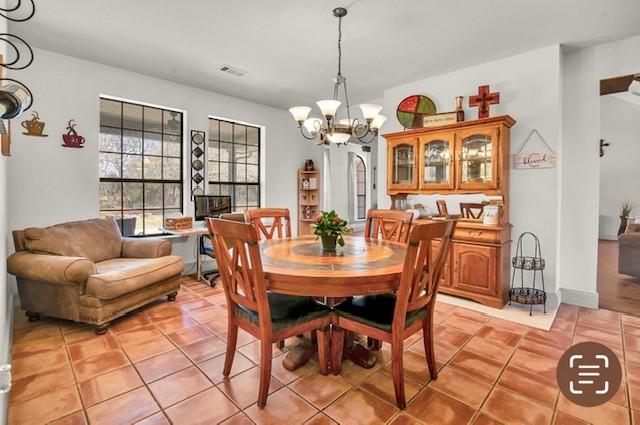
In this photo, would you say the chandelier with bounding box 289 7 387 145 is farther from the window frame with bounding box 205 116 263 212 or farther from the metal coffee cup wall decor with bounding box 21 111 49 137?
the metal coffee cup wall decor with bounding box 21 111 49 137

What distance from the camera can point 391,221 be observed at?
3.13m

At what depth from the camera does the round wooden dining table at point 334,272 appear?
1.71 m

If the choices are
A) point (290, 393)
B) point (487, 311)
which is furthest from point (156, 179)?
point (487, 311)

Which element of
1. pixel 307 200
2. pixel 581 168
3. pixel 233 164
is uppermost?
pixel 233 164

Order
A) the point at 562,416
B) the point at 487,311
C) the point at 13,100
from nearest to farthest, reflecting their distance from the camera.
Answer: the point at 13,100, the point at 562,416, the point at 487,311

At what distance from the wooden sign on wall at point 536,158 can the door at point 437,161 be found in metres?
0.66

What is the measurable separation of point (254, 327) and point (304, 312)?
0.29 metres

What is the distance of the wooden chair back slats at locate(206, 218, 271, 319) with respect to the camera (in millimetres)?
1655

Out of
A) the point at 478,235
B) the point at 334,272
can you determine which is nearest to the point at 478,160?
the point at 478,235

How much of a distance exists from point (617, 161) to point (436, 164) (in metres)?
6.50

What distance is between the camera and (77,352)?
2361mm

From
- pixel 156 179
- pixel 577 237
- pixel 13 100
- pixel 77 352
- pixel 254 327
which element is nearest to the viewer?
pixel 13 100

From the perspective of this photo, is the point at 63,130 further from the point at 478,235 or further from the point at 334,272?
the point at 478,235

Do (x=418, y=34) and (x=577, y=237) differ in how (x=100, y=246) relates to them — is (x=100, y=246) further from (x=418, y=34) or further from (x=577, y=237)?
(x=577, y=237)
